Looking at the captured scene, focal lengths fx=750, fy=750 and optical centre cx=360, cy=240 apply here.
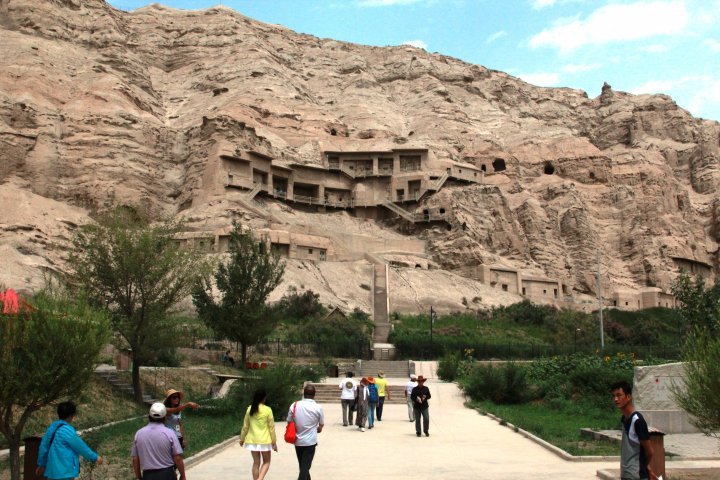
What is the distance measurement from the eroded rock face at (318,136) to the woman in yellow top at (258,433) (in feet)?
129

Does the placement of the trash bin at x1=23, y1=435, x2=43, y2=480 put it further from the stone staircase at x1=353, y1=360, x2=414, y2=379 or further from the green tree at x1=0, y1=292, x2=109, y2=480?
the stone staircase at x1=353, y1=360, x2=414, y2=379

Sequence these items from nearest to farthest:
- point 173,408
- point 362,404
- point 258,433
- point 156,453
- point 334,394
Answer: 1. point 156,453
2. point 173,408
3. point 258,433
4. point 362,404
5. point 334,394

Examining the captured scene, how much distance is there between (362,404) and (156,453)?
10.5m

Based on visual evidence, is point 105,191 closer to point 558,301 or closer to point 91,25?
point 91,25

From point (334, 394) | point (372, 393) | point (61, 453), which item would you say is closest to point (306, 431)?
point (61, 453)

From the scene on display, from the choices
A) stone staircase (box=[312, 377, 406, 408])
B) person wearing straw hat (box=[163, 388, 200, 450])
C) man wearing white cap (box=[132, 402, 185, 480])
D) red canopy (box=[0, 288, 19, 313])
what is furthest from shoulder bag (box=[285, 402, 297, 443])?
stone staircase (box=[312, 377, 406, 408])

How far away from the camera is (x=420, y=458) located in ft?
43.5

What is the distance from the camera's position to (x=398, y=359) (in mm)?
38406

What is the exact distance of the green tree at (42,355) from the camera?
11.5 metres

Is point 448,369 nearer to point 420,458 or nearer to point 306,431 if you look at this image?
point 420,458

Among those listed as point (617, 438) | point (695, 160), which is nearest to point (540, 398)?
point (617, 438)

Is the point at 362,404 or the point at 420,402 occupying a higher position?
the point at 420,402

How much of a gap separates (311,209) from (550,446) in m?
57.5

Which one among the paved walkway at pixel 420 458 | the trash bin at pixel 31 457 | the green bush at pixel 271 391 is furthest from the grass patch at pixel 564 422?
the trash bin at pixel 31 457
